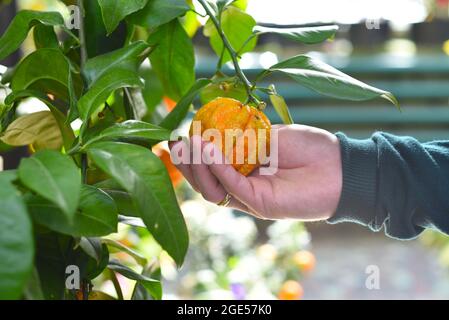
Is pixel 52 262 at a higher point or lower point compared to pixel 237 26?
lower

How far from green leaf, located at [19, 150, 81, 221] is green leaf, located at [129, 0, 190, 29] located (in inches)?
9.1

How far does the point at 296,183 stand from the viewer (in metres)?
0.69

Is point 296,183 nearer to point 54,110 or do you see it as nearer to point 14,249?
point 54,110

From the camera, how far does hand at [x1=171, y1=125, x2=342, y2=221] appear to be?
2.15 ft

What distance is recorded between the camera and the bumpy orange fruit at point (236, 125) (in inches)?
22.6

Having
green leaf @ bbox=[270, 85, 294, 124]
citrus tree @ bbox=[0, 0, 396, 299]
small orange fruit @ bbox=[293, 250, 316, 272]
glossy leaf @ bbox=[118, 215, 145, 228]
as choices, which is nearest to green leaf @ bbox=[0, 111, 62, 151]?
citrus tree @ bbox=[0, 0, 396, 299]

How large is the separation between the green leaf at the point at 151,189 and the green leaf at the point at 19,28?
0.18 m

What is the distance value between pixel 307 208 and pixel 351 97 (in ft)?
0.64

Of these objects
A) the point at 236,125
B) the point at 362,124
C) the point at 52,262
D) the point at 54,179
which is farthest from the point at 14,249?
the point at 362,124

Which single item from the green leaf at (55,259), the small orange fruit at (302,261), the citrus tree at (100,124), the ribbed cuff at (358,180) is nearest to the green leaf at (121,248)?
the citrus tree at (100,124)

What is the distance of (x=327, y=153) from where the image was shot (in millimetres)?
706

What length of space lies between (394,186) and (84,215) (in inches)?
14.3

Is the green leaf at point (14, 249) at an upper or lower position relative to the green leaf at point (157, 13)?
lower

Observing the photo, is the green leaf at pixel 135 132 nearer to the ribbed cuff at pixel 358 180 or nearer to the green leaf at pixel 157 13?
the green leaf at pixel 157 13
